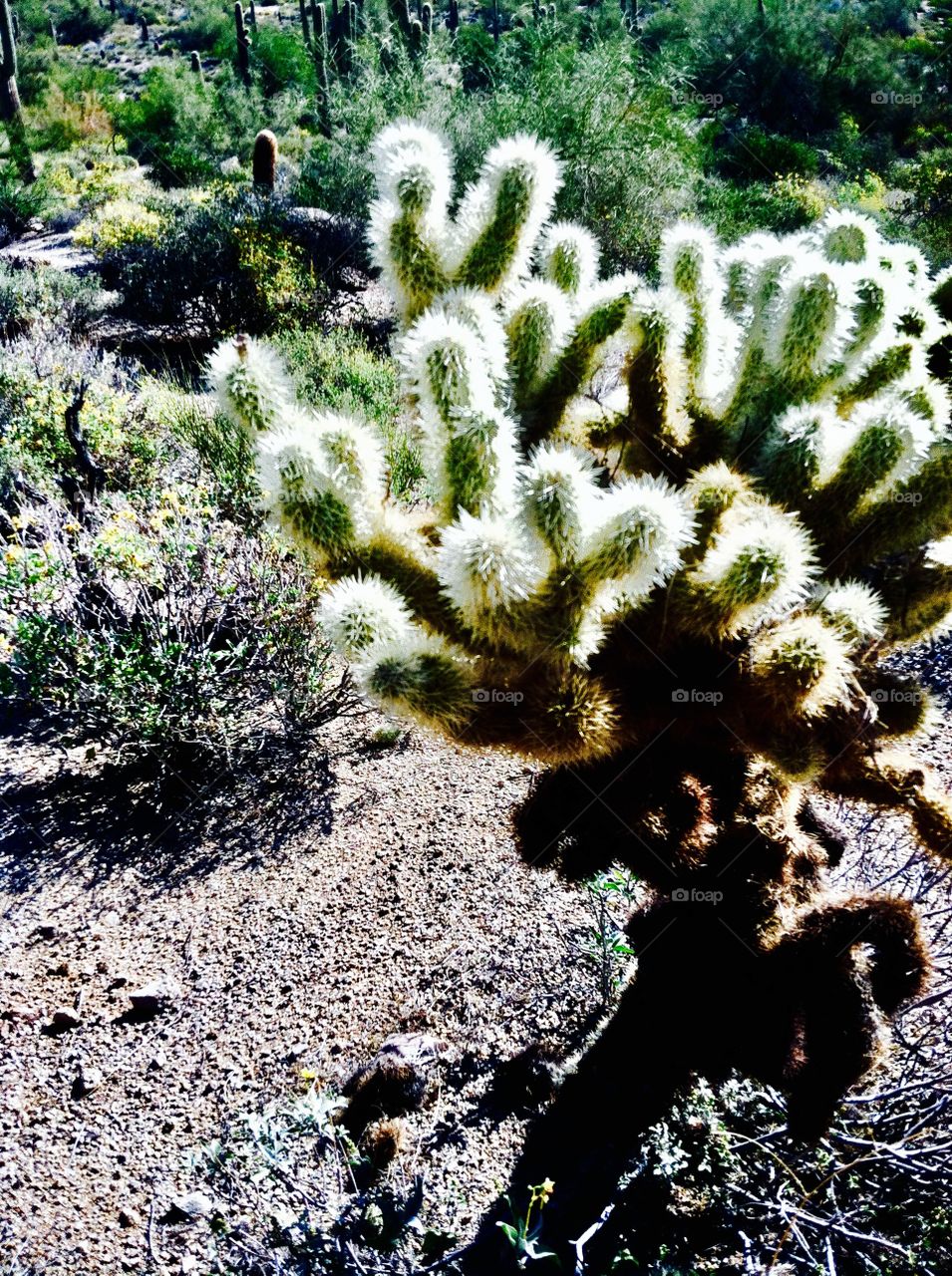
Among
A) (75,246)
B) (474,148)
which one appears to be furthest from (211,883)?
(75,246)

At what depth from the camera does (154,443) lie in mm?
6848

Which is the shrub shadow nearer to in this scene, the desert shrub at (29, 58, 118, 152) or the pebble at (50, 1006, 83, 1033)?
the pebble at (50, 1006, 83, 1033)

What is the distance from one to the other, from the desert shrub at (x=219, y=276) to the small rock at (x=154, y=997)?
9251 millimetres

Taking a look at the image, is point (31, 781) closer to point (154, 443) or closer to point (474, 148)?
point (154, 443)

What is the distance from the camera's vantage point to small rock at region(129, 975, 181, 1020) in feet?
9.63

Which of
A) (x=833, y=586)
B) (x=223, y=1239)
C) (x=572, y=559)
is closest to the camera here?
(x=572, y=559)

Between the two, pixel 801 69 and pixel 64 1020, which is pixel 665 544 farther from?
pixel 801 69

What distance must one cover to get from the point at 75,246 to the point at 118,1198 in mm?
16803

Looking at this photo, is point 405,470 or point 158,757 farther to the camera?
point 405,470

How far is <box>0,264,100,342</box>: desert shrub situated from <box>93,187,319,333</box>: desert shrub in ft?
1.91

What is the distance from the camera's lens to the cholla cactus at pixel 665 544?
5.97ft

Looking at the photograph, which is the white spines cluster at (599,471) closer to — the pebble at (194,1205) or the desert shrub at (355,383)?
the pebble at (194,1205)

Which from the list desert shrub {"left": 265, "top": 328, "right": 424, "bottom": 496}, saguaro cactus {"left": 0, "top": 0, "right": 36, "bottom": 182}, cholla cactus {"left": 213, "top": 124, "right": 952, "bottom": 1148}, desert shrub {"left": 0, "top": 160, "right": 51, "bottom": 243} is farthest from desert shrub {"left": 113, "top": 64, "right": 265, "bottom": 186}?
cholla cactus {"left": 213, "top": 124, "right": 952, "bottom": 1148}

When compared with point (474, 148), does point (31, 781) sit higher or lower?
lower
